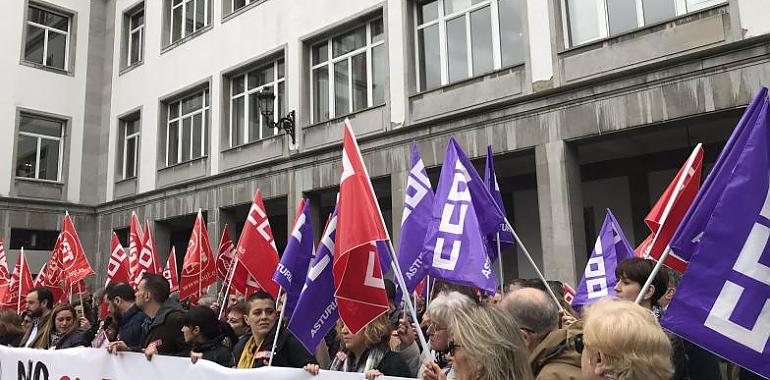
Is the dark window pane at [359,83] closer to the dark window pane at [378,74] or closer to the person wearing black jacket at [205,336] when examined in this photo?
the dark window pane at [378,74]

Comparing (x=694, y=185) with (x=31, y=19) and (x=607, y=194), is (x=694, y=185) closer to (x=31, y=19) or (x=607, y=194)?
(x=607, y=194)

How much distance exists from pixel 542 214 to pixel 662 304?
246 inches

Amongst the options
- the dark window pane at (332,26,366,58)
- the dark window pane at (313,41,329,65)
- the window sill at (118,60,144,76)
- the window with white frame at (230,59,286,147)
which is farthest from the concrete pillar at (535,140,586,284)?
the window sill at (118,60,144,76)

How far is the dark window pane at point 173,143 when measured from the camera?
18656 mm

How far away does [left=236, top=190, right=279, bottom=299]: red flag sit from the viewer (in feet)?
22.9

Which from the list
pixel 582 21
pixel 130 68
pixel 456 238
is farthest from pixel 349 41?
pixel 456 238

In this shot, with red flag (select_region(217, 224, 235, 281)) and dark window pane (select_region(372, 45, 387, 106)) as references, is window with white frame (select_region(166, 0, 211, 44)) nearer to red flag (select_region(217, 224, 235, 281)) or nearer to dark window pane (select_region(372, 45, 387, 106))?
dark window pane (select_region(372, 45, 387, 106))

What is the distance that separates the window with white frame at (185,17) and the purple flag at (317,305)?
1473 centimetres

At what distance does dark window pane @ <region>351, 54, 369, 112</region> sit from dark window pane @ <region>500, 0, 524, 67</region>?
134 inches

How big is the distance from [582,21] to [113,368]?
882cm

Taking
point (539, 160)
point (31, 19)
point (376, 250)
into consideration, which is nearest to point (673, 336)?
point (376, 250)

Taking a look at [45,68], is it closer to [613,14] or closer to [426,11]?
[426,11]

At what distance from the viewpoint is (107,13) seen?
2233 centimetres

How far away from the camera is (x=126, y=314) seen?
19.9 ft
